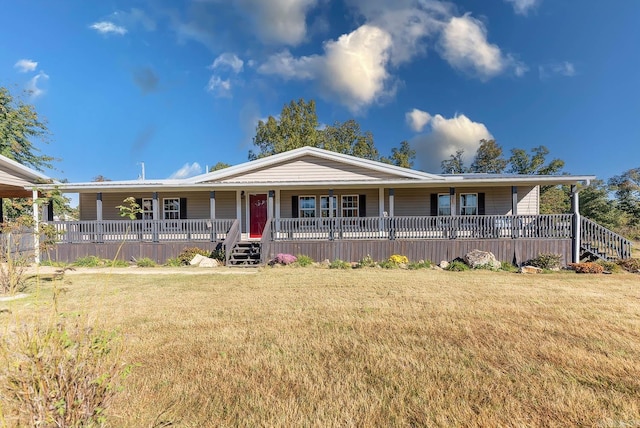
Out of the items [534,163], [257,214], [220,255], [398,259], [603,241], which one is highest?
[534,163]

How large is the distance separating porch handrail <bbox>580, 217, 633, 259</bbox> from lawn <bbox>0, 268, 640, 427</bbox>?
594 cm

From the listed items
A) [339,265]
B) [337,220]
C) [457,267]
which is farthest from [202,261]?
[457,267]

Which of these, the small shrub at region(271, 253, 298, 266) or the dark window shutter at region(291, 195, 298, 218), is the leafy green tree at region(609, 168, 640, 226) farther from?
the small shrub at region(271, 253, 298, 266)

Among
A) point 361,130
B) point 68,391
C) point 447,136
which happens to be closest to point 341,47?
point 361,130

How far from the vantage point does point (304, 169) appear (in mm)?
13906

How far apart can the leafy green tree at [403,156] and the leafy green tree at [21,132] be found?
30782 mm

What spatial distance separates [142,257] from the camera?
12281mm

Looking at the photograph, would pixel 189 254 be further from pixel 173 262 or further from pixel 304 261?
pixel 304 261

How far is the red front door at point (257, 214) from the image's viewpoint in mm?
14367

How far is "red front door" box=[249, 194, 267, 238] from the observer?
14.4 m

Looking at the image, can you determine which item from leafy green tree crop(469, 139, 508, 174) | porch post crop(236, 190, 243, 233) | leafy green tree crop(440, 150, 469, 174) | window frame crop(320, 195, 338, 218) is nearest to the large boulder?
window frame crop(320, 195, 338, 218)

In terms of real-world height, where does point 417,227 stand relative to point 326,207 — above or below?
below

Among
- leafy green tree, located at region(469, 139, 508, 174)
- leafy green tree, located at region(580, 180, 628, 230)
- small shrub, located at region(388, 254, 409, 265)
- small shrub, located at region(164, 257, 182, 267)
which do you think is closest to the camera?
small shrub, located at region(388, 254, 409, 265)

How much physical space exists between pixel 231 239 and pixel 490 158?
109 ft
